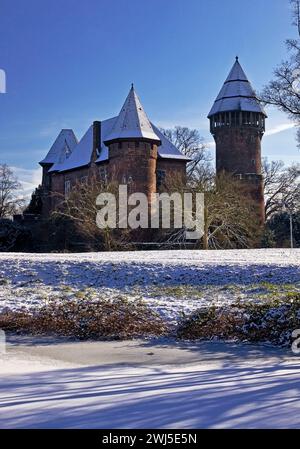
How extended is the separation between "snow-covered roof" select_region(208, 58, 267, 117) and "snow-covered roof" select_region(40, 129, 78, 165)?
59.5ft

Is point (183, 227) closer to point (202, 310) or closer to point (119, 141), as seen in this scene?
point (119, 141)

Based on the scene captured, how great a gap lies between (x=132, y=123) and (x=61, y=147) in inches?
796

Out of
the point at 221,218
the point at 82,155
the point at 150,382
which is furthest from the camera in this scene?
the point at 82,155

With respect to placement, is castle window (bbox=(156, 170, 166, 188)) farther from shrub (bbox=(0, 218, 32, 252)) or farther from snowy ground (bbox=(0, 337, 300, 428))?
snowy ground (bbox=(0, 337, 300, 428))

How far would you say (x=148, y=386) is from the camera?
20.0 feet

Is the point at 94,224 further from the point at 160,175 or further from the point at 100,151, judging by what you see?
the point at 100,151

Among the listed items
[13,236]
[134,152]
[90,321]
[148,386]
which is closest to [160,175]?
[134,152]

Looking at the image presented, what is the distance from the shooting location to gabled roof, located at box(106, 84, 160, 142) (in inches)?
1855

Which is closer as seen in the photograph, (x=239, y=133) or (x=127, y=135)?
(x=127, y=135)

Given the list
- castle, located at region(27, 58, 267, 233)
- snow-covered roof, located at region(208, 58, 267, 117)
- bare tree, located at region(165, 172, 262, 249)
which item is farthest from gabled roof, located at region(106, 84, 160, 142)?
snow-covered roof, located at region(208, 58, 267, 117)

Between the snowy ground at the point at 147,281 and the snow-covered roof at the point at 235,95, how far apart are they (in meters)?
41.4

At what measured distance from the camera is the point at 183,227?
36.7 m

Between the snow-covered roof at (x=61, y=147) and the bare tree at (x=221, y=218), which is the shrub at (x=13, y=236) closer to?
the bare tree at (x=221, y=218)

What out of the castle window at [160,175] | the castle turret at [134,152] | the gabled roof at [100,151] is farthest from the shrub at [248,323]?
the gabled roof at [100,151]
